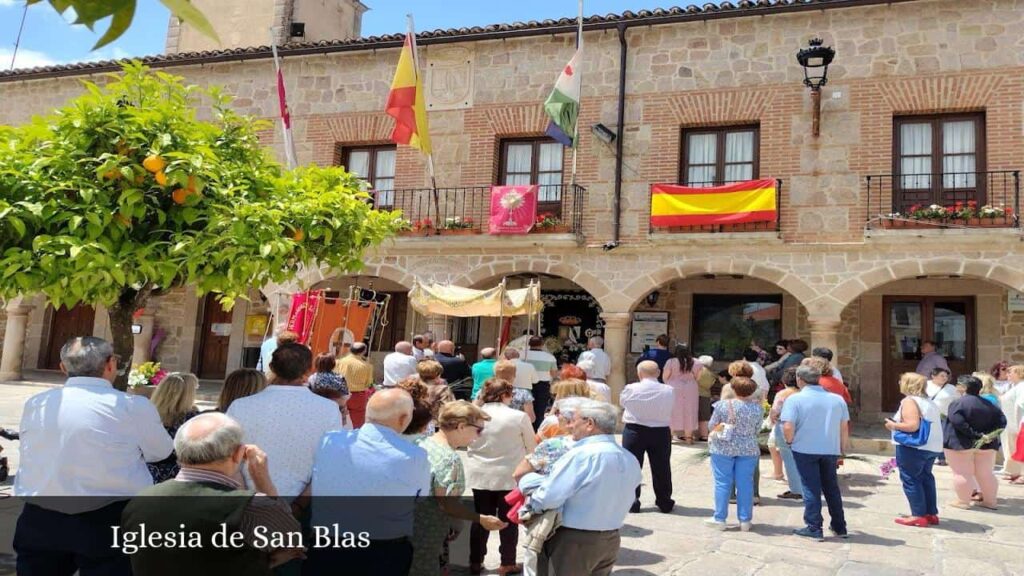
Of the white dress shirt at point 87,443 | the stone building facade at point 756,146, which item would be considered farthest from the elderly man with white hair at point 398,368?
the white dress shirt at point 87,443

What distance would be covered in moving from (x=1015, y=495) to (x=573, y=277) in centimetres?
647

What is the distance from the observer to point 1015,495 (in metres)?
7.37

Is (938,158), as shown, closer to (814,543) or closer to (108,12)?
(814,543)

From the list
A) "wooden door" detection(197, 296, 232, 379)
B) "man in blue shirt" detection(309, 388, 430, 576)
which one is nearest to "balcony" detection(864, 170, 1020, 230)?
"man in blue shirt" detection(309, 388, 430, 576)

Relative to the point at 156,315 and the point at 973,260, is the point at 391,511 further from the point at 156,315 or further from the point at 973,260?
the point at 156,315

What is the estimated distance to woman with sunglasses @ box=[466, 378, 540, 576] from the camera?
4.41 m

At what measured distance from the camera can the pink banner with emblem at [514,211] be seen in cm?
1198

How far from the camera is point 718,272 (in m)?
11.3

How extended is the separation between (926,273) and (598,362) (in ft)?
15.7

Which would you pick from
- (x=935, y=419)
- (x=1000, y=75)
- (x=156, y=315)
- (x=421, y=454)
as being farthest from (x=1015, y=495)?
(x=156, y=315)

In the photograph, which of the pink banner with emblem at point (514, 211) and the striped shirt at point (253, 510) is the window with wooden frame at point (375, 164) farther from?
the striped shirt at point (253, 510)

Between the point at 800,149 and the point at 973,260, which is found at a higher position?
the point at 800,149

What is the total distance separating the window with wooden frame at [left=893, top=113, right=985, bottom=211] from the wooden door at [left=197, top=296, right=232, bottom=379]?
13.1 meters

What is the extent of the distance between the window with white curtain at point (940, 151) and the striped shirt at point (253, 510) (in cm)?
1051
